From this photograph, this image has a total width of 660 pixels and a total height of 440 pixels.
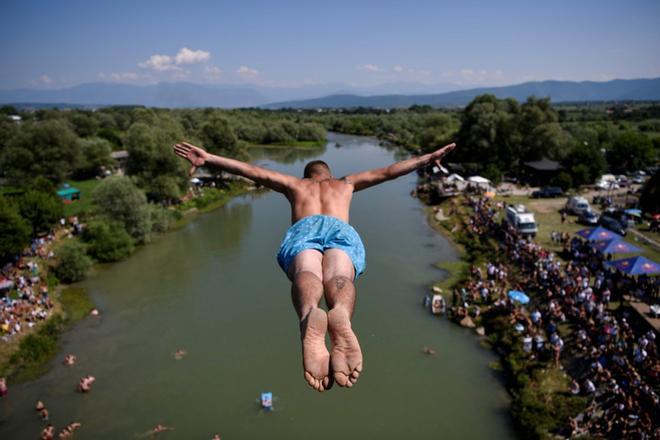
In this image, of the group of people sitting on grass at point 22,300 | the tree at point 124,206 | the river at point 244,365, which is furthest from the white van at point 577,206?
the group of people sitting on grass at point 22,300

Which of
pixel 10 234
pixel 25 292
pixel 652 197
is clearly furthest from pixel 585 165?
pixel 10 234

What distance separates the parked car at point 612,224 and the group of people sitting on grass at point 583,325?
360cm

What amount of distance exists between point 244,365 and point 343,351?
13.4m

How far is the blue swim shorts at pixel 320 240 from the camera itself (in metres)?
3.13

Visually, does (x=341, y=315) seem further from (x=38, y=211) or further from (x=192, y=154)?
(x=38, y=211)

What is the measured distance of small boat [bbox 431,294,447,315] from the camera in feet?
59.0

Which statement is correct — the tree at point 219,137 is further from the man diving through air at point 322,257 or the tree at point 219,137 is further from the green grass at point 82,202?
the man diving through air at point 322,257

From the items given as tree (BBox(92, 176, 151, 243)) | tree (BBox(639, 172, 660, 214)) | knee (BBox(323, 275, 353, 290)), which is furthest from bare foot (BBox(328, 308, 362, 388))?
tree (BBox(639, 172, 660, 214))

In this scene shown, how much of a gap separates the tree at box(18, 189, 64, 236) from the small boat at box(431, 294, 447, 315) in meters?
23.1

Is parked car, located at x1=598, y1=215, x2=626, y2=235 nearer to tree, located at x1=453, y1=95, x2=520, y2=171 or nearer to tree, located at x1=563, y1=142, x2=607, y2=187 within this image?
tree, located at x1=563, y1=142, x2=607, y2=187

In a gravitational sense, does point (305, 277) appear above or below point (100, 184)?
above

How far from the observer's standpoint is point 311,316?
8.89 feet

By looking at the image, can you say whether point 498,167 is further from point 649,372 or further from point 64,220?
point 64,220

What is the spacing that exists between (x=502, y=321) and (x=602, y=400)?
5128mm
